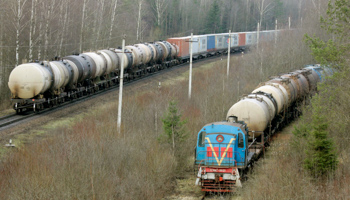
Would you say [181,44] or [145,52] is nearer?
[145,52]

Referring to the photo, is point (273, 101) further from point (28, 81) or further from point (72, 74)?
point (72, 74)

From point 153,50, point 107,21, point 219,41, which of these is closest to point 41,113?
point 153,50

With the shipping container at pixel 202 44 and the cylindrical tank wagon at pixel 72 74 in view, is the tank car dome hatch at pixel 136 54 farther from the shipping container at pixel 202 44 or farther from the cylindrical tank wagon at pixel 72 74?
the shipping container at pixel 202 44

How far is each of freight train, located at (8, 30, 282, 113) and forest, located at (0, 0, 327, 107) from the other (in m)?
1.90

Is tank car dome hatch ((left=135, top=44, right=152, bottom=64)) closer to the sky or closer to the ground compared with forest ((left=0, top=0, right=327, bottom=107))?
closer to the ground

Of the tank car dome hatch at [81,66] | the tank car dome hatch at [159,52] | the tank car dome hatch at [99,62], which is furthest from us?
the tank car dome hatch at [159,52]

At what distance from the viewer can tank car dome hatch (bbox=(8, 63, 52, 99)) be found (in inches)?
1027

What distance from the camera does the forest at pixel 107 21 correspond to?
36.5m

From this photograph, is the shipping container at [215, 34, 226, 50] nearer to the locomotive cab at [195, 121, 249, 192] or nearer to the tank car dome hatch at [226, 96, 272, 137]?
the tank car dome hatch at [226, 96, 272, 137]

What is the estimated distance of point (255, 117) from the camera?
18641 millimetres

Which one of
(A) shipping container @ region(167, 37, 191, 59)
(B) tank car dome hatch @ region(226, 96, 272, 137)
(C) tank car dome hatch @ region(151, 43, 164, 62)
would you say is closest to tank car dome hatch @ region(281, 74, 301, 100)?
(B) tank car dome hatch @ region(226, 96, 272, 137)

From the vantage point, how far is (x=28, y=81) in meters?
26.1

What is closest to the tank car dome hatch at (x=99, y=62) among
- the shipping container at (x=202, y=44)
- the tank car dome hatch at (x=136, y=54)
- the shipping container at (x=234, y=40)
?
the tank car dome hatch at (x=136, y=54)

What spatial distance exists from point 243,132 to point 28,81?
15.2m
